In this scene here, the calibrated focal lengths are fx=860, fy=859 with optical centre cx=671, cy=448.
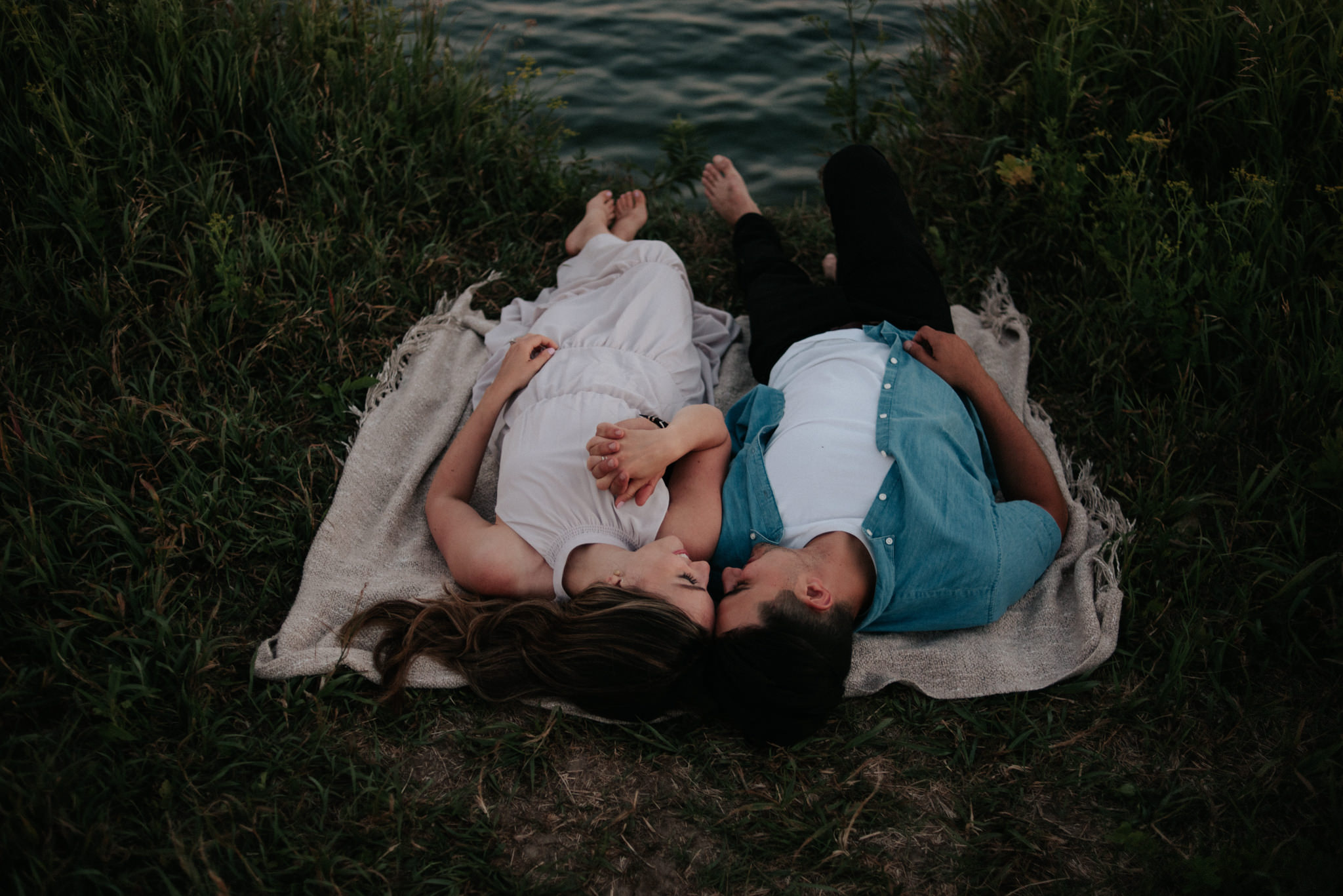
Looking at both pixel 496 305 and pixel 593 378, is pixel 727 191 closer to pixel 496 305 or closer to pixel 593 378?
pixel 496 305

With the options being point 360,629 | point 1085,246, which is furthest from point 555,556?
point 1085,246

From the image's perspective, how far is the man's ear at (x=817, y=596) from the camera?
8.46ft

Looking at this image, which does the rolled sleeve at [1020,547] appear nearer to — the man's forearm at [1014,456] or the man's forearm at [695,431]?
the man's forearm at [1014,456]

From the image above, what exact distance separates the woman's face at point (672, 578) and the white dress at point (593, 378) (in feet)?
0.49

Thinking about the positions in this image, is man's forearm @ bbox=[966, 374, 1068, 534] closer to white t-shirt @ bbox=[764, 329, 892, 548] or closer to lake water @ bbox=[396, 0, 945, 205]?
white t-shirt @ bbox=[764, 329, 892, 548]

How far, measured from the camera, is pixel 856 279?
3736 mm

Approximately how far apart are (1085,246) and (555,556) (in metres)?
2.80

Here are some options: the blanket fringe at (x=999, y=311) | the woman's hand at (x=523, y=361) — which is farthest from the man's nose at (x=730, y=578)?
the blanket fringe at (x=999, y=311)

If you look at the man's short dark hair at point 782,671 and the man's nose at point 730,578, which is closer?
the man's short dark hair at point 782,671

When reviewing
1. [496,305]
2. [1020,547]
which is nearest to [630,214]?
[496,305]

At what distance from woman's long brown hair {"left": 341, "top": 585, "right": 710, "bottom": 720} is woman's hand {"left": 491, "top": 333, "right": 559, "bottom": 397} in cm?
92

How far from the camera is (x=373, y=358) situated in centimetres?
370

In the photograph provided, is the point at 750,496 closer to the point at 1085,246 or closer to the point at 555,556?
the point at 555,556

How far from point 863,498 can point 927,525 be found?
22 cm
